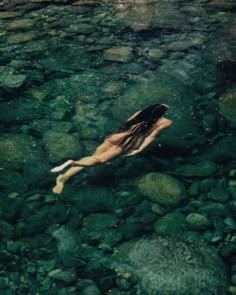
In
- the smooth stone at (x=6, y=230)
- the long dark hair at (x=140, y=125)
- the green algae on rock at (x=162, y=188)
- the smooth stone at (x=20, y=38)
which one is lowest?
the green algae on rock at (x=162, y=188)

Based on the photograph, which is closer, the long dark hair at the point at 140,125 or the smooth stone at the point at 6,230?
the smooth stone at the point at 6,230

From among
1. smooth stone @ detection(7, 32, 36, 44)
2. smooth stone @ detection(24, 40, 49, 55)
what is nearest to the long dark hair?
smooth stone @ detection(24, 40, 49, 55)

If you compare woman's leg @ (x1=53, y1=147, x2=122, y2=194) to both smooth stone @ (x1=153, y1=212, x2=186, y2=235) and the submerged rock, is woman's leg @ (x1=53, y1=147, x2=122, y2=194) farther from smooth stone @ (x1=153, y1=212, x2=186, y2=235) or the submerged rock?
the submerged rock

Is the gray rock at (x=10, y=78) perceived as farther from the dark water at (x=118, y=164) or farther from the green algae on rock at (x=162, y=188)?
the green algae on rock at (x=162, y=188)

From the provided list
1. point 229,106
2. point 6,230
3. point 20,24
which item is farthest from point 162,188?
point 20,24

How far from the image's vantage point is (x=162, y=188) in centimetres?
254

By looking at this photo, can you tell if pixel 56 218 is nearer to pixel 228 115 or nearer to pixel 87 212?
pixel 87 212

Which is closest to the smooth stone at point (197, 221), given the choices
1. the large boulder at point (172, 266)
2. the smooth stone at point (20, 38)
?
the large boulder at point (172, 266)

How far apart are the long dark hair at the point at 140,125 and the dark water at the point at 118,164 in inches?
4.6

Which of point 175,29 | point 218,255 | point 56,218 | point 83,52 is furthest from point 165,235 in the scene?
point 175,29

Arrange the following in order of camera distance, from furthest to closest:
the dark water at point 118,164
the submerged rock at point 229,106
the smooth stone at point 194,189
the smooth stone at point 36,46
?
the smooth stone at point 36,46 → the submerged rock at point 229,106 → the smooth stone at point 194,189 → the dark water at point 118,164

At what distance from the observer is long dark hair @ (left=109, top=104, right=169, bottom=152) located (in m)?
2.84

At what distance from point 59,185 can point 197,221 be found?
881 millimetres

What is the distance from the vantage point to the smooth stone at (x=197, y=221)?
2.32 meters
